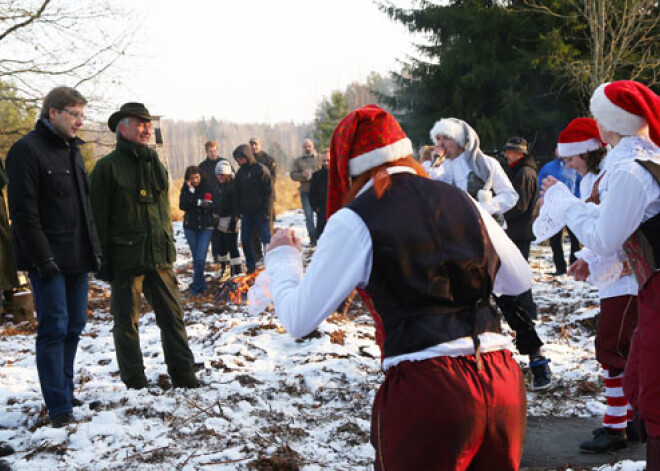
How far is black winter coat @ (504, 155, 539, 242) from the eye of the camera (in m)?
7.47

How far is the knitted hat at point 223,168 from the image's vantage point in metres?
10.5

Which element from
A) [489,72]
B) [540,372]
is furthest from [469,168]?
[489,72]

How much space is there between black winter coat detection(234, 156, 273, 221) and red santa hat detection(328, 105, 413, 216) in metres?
8.59

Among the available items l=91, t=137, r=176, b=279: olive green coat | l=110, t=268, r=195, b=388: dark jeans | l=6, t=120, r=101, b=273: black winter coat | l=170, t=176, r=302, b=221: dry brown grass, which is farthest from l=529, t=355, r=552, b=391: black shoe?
l=170, t=176, r=302, b=221: dry brown grass

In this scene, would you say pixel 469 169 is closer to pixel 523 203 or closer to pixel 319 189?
pixel 523 203

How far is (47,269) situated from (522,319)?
128 inches

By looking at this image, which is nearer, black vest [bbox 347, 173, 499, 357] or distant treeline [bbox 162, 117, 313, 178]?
black vest [bbox 347, 173, 499, 357]

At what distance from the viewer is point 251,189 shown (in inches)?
413

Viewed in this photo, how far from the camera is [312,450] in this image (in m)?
4.01

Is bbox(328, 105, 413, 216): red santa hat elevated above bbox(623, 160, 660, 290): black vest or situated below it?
above

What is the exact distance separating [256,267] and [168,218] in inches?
236

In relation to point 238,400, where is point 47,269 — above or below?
above

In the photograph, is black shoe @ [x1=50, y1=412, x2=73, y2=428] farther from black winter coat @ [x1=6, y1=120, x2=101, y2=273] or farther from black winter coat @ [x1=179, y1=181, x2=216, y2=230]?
black winter coat @ [x1=179, y1=181, x2=216, y2=230]

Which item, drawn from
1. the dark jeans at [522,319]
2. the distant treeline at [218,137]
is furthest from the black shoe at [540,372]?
the distant treeline at [218,137]
